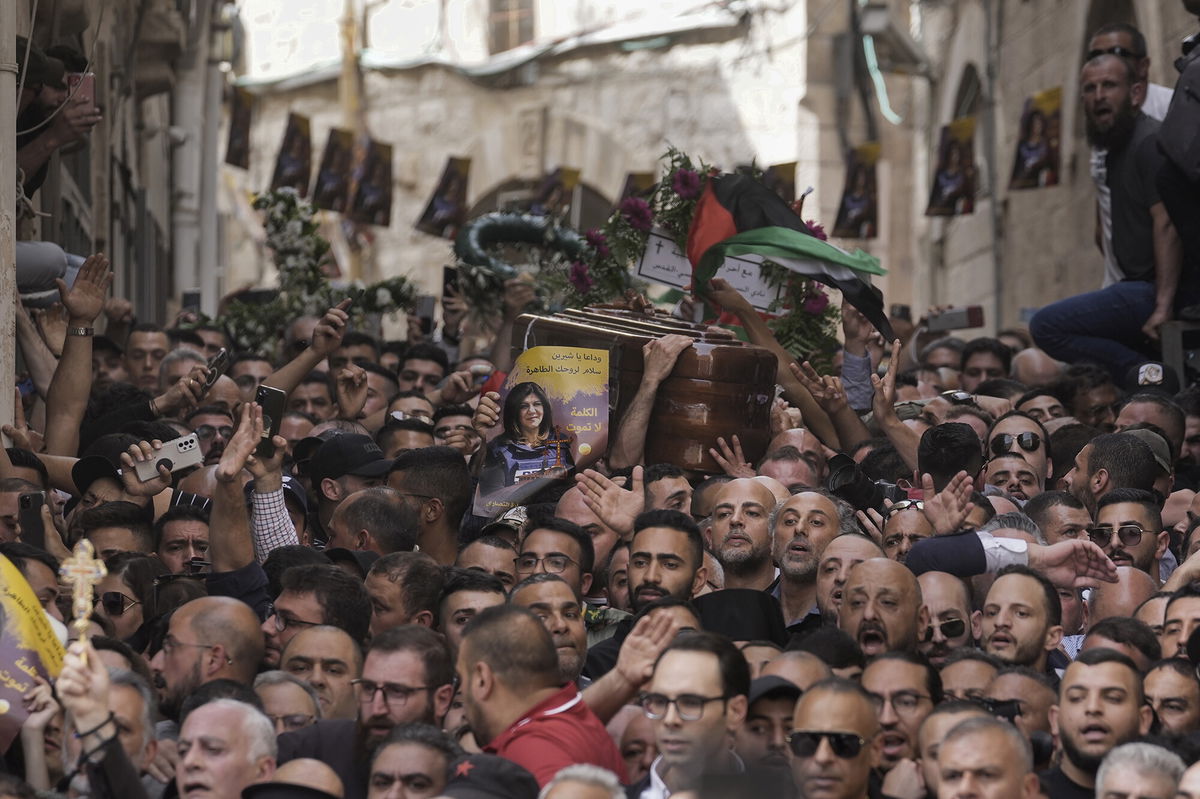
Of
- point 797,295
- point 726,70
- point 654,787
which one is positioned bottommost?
point 654,787

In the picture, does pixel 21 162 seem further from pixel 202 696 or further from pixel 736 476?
pixel 202 696

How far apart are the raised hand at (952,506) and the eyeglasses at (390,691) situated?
2738 mm

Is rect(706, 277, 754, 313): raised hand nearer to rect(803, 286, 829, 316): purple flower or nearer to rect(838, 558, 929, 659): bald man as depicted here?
rect(803, 286, 829, 316): purple flower

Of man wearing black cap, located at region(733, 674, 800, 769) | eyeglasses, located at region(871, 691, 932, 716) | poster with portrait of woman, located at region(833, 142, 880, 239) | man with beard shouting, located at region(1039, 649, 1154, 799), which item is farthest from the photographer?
poster with portrait of woman, located at region(833, 142, 880, 239)

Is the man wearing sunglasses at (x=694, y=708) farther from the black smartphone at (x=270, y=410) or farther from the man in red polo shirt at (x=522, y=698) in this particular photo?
the black smartphone at (x=270, y=410)

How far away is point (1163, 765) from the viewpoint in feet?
21.3

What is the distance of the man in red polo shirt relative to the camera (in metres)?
6.76

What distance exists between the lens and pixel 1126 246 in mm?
12562

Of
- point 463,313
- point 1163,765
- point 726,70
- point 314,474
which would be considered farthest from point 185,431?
point 726,70

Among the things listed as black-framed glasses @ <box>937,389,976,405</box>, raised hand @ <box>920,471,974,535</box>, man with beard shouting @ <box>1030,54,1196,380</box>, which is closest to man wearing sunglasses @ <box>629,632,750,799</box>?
raised hand @ <box>920,471,974,535</box>

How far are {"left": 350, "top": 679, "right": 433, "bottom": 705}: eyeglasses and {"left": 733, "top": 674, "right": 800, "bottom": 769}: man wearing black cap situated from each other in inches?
44.1

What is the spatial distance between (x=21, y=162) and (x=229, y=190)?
68.8 feet

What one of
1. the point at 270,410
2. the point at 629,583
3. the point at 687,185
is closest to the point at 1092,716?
the point at 629,583

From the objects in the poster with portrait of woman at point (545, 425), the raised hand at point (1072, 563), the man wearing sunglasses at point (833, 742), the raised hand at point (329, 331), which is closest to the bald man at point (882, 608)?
the raised hand at point (1072, 563)
